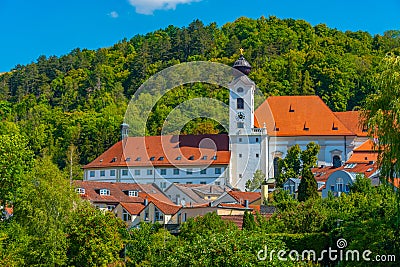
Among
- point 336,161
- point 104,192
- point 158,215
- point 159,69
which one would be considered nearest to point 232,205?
point 158,215

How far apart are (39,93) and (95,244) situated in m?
111

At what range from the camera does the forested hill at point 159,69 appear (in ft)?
347

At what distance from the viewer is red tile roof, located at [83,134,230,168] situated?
81.6 m

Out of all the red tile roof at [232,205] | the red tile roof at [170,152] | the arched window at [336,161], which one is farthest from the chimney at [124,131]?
the red tile roof at [232,205]

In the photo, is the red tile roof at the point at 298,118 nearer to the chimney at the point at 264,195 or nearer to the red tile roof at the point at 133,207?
the chimney at the point at 264,195

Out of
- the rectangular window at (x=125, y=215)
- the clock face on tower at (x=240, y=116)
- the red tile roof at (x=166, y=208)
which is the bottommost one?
the rectangular window at (x=125, y=215)

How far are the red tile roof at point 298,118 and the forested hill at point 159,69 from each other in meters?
12.5

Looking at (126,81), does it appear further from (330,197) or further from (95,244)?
(95,244)

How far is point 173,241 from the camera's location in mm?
37625

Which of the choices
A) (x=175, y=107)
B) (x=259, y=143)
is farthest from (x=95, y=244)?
(x=175, y=107)

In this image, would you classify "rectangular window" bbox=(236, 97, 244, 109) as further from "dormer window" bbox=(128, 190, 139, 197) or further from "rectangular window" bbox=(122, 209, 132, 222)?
"rectangular window" bbox=(122, 209, 132, 222)

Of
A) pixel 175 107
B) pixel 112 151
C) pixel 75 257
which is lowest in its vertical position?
pixel 75 257

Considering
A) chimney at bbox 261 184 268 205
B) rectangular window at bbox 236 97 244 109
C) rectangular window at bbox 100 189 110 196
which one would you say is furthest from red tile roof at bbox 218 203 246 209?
rectangular window at bbox 236 97 244 109

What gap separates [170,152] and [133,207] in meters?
27.9
